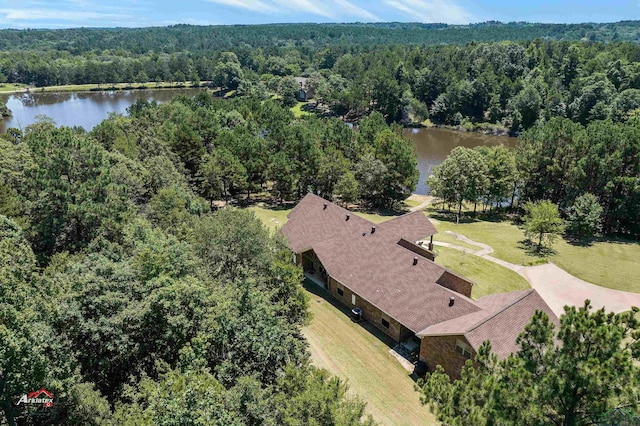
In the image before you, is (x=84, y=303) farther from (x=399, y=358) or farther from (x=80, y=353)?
(x=399, y=358)

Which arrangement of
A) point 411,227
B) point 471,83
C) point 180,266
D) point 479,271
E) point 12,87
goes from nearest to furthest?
point 180,266, point 479,271, point 411,227, point 471,83, point 12,87

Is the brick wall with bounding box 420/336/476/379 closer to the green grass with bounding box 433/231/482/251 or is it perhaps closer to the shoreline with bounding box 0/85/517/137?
the green grass with bounding box 433/231/482/251

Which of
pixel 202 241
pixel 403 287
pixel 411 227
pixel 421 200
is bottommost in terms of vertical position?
pixel 421 200

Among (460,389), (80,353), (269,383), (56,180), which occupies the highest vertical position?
(56,180)

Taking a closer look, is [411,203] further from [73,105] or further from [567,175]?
[73,105]

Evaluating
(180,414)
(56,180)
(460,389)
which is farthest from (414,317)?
(56,180)

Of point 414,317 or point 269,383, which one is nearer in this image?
point 269,383

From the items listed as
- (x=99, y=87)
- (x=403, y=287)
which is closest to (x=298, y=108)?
(x=99, y=87)
